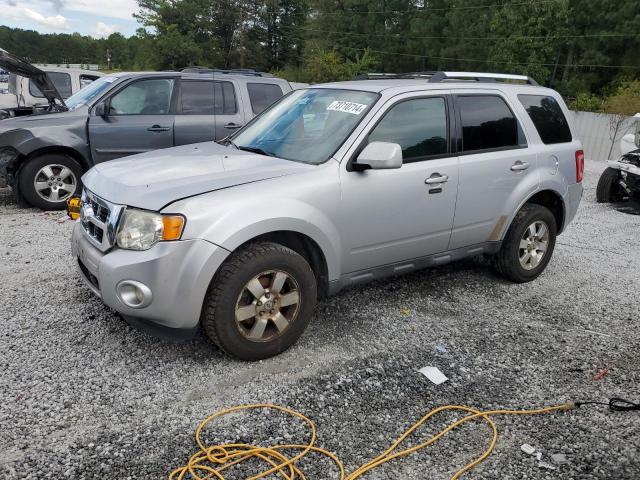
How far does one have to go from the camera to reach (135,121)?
741 cm

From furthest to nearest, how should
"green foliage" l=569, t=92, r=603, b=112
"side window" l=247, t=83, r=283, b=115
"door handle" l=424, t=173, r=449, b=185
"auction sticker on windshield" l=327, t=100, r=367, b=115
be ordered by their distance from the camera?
"green foliage" l=569, t=92, r=603, b=112, "side window" l=247, t=83, r=283, b=115, "door handle" l=424, t=173, r=449, b=185, "auction sticker on windshield" l=327, t=100, r=367, b=115

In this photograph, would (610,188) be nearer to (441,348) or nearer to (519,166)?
(519,166)

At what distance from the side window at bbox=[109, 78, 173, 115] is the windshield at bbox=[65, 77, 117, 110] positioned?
0.28 metres

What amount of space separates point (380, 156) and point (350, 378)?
57.0 inches

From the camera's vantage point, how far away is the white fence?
792 inches

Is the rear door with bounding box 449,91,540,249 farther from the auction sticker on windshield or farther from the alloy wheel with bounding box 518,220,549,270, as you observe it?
the auction sticker on windshield

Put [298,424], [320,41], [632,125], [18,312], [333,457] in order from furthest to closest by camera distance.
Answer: [320,41] < [632,125] < [18,312] < [298,424] < [333,457]

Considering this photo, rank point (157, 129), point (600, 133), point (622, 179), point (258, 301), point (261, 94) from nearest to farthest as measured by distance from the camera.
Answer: point (258, 301)
point (157, 129)
point (261, 94)
point (622, 179)
point (600, 133)

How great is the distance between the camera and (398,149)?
145 inches

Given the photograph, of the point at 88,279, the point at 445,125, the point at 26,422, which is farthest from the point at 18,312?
the point at 445,125

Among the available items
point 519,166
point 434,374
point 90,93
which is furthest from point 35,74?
point 434,374

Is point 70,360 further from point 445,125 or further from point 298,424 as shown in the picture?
point 445,125

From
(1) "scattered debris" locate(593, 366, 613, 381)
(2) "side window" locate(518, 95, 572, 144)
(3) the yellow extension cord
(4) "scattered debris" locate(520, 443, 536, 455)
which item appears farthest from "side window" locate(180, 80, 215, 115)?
(4) "scattered debris" locate(520, 443, 536, 455)

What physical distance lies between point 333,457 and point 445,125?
2.74 metres
